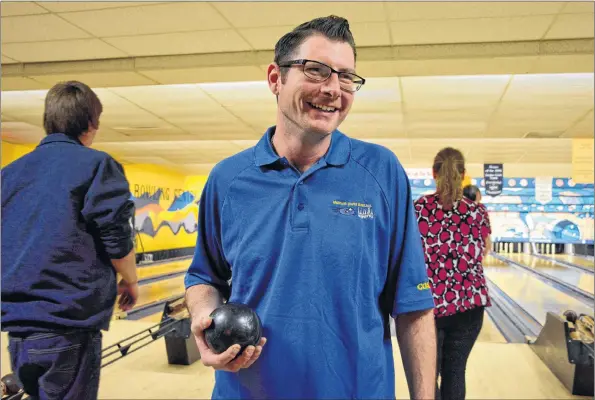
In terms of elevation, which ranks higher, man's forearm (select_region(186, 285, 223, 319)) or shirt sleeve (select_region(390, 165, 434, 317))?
shirt sleeve (select_region(390, 165, 434, 317))

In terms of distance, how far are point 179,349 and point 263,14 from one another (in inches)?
104

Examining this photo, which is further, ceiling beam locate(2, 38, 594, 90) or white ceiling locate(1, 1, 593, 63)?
ceiling beam locate(2, 38, 594, 90)

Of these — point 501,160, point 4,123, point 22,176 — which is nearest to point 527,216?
point 501,160

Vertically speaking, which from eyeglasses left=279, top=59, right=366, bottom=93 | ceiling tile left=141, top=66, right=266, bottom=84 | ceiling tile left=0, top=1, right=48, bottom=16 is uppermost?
ceiling tile left=0, top=1, right=48, bottom=16

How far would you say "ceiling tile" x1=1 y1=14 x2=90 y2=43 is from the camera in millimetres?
3668

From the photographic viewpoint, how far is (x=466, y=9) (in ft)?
11.1

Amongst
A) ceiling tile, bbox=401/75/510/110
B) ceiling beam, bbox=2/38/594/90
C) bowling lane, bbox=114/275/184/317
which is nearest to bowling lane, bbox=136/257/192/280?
bowling lane, bbox=114/275/184/317

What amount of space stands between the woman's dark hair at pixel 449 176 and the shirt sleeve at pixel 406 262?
51.4 inches

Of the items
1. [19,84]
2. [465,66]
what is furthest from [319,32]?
[19,84]

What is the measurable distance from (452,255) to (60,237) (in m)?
1.55

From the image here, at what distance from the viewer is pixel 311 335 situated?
98 centimetres

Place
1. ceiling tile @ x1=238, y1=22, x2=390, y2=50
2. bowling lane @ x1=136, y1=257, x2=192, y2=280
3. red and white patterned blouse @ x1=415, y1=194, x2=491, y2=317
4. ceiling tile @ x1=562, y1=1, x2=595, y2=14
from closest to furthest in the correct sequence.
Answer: red and white patterned blouse @ x1=415, y1=194, x2=491, y2=317 → ceiling tile @ x1=562, y1=1, x2=595, y2=14 → ceiling tile @ x1=238, y1=22, x2=390, y2=50 → bowling lane @ x1=136, y1=257, x2=192, y2=280

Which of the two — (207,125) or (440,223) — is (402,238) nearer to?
(440,223)

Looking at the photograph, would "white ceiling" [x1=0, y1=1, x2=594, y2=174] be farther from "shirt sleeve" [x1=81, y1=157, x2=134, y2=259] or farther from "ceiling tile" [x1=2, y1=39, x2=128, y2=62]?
"shirt sleeve" [x1=81, y1=157, x2=134, y2=259]
